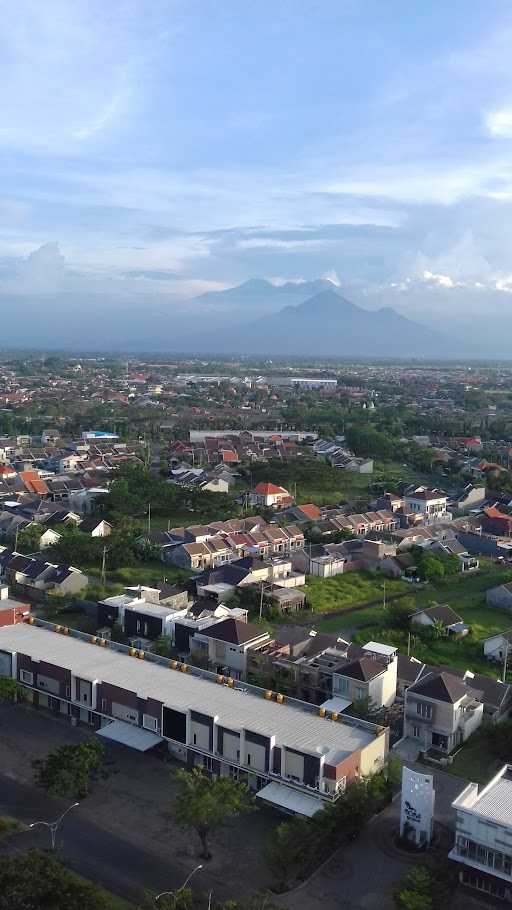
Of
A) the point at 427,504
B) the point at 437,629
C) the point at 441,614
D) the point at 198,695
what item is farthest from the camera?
the point at 427,504

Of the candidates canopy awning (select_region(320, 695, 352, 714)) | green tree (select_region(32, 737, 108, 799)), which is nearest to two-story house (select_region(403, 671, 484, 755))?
canopy awning (select_region(320, 695, 352, 714))

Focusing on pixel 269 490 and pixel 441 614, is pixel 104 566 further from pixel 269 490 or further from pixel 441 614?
pixel 269 490

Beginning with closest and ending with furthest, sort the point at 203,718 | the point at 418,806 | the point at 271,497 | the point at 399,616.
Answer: the point at 418,806, the point at 203,718, the point at 399,616, the point at 271,497

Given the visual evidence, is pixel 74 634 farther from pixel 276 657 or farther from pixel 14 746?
pixel 276 657

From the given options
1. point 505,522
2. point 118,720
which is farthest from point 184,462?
point 118,720

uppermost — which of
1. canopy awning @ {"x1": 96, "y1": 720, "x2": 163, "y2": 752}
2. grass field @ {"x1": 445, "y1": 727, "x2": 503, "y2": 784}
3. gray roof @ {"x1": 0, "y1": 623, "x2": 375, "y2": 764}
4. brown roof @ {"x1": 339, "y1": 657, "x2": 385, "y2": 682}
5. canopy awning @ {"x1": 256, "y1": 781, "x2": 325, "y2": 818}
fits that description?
brown roof @ {"x1": 339, "y1": 657, "x2": 385, "y2": 682}

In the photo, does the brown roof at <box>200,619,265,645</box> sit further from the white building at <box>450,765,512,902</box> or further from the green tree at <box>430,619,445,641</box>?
the white building at <box>450,765,512,902</box>

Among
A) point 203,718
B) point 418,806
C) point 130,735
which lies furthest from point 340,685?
point 130,735
